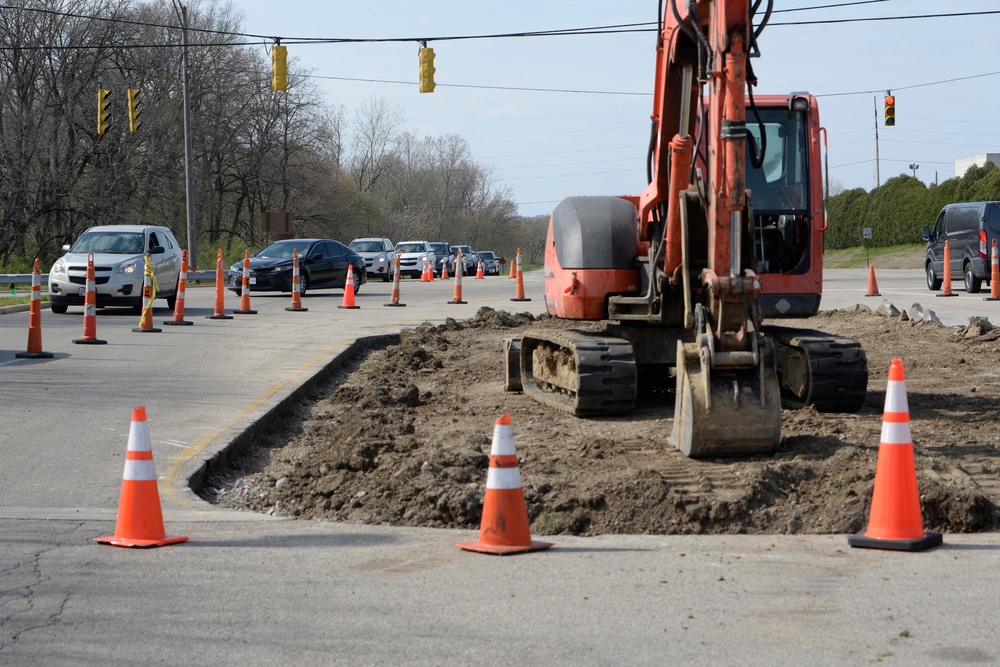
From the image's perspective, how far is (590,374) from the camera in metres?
10.5

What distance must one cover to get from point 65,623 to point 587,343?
6.41 m

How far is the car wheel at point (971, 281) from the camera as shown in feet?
97.4

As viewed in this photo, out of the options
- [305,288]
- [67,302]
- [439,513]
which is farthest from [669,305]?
[305,288]

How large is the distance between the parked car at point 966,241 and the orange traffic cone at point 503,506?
82.6ft

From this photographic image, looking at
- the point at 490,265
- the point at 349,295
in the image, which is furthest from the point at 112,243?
the point at 490,265

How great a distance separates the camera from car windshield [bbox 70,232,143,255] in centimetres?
2458

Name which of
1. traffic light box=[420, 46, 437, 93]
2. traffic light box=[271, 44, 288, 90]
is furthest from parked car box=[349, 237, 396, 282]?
traffic light box=[420, 46, 437, 93]

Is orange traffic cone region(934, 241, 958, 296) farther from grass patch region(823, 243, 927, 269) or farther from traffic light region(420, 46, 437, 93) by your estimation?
grass patch region(823, 243, 927, 269)

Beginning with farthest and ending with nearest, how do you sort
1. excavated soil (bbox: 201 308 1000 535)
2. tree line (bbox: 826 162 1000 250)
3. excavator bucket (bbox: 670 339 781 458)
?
tree line (bbox: 826 162 1000 250) → excavator bucket (bbox: 670 339 781 458) → excavated soil (bbox: 201 308 1000 535)

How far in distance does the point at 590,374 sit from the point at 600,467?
214 cm

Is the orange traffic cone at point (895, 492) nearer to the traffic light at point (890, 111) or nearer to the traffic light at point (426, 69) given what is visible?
the traffic light at point (426, 69)

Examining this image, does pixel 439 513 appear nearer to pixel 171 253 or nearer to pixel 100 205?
pixel 171 253

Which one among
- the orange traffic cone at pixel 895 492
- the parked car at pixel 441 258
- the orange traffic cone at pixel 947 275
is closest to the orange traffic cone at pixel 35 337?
the orange traffic cone at pixel 895 492

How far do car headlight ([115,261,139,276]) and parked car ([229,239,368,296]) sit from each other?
6.51 metres
